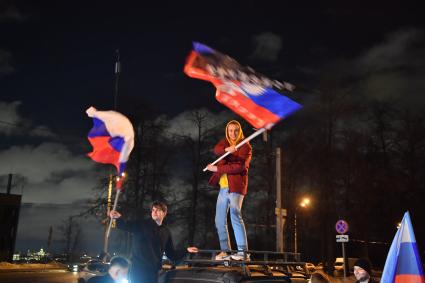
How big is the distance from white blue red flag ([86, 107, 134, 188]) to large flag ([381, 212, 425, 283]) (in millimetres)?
3403

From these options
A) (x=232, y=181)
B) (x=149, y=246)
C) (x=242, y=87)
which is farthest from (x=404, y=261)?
(x=242, y=87)

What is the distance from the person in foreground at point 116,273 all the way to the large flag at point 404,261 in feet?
8.99

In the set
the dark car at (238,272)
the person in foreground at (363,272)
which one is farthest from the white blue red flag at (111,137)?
the person in foreground at (363,272)

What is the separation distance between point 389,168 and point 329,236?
862 cm

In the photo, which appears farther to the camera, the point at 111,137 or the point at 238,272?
the point at 111,137

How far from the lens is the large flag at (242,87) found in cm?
675

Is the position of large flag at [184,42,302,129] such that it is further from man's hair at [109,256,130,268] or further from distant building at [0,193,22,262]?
distant building at [0,193,22,262]

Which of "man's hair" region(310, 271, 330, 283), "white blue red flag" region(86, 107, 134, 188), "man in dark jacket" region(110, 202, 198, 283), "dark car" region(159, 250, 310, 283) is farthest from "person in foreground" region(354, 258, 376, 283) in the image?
"white blue red flag" region(86, 107, 134, 188)

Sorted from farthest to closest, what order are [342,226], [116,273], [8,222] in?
[8,222]
[342,226]
[116,273]

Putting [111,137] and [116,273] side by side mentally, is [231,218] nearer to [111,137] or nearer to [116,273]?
[111,137]

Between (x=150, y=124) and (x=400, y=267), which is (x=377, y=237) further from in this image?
(x=400, y=267)

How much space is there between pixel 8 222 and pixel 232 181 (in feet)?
184

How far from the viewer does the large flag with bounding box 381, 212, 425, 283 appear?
4848 millimetres

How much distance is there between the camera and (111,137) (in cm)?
639
